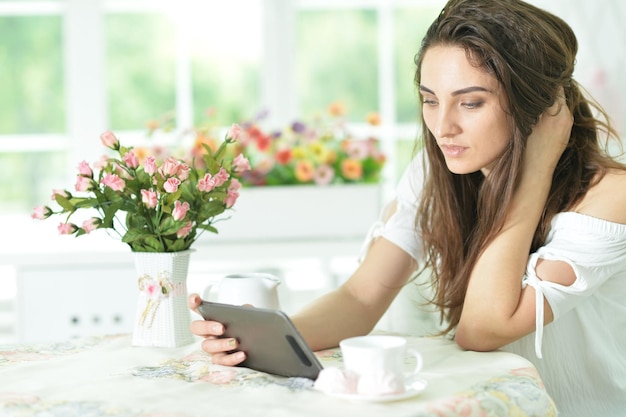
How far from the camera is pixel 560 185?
5.52ft

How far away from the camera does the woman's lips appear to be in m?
1.62

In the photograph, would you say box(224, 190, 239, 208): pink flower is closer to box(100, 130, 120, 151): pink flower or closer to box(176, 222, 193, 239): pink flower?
box(176, 222, 193, 239): pink flower

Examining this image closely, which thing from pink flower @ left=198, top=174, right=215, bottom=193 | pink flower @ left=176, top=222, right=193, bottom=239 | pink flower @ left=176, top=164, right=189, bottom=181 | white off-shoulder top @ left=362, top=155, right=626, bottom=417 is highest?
pink flower @ left=176, top=164, right=189, bottom=181

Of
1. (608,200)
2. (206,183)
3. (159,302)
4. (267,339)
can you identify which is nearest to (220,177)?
(206,183)

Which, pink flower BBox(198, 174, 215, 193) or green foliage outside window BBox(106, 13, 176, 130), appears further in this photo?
green foliage outside window BBox(106, 13, 176, 130)

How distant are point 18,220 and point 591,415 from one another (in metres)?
3.13

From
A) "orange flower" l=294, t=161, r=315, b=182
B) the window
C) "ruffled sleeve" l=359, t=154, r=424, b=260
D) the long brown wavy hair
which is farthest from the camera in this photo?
the window

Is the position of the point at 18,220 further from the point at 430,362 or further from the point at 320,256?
the point at 430,362

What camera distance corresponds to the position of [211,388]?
1251 mm

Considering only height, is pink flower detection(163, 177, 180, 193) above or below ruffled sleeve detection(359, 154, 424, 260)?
above

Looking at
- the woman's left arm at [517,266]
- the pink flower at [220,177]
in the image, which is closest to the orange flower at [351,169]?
the woman's left arm at [517,266]

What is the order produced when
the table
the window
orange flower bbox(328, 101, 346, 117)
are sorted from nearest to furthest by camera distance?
the table, orange flower bbox(328, 101, 346, 117), the window

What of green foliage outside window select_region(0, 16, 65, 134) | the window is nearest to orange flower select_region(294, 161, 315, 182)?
the window

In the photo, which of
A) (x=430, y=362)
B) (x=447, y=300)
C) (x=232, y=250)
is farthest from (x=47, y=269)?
(x=430, y=362)
